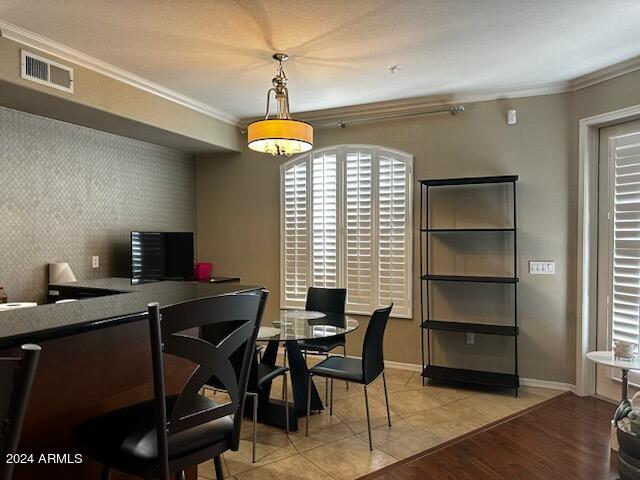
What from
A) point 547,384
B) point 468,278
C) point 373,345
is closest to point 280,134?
point 373,345

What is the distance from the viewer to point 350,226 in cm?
490

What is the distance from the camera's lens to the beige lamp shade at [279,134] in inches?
116

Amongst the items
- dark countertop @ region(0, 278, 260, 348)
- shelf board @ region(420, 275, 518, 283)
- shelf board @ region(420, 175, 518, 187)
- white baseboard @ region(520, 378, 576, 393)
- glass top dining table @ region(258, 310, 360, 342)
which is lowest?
white baseboard @ region(520, 378, 576, 393)

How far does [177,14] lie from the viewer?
2740 millimetres

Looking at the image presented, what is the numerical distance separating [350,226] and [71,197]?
270cm

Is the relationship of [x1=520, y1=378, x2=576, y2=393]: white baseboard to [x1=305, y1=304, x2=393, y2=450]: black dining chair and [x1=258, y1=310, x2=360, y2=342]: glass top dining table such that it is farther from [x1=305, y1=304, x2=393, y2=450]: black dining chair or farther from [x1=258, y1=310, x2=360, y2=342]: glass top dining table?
[x1=258, y1=310, x2=360, y2=342]: glass top dining table

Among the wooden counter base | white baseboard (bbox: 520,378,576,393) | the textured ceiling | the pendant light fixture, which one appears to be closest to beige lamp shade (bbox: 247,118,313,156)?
the pendant light fixture

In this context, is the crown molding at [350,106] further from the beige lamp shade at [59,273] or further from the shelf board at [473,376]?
the shelf board at [473,376]

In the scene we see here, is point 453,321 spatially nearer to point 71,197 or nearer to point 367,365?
point 367,365

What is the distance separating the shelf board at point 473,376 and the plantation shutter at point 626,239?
0.91m

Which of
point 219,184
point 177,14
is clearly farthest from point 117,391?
point 219,184

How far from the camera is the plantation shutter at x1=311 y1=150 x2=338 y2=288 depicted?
4.99m

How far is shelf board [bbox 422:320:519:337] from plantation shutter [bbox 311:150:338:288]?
1172 millimetres

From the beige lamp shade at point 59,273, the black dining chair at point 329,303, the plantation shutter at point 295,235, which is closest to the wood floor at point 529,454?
the black dining chair at point 329,303
